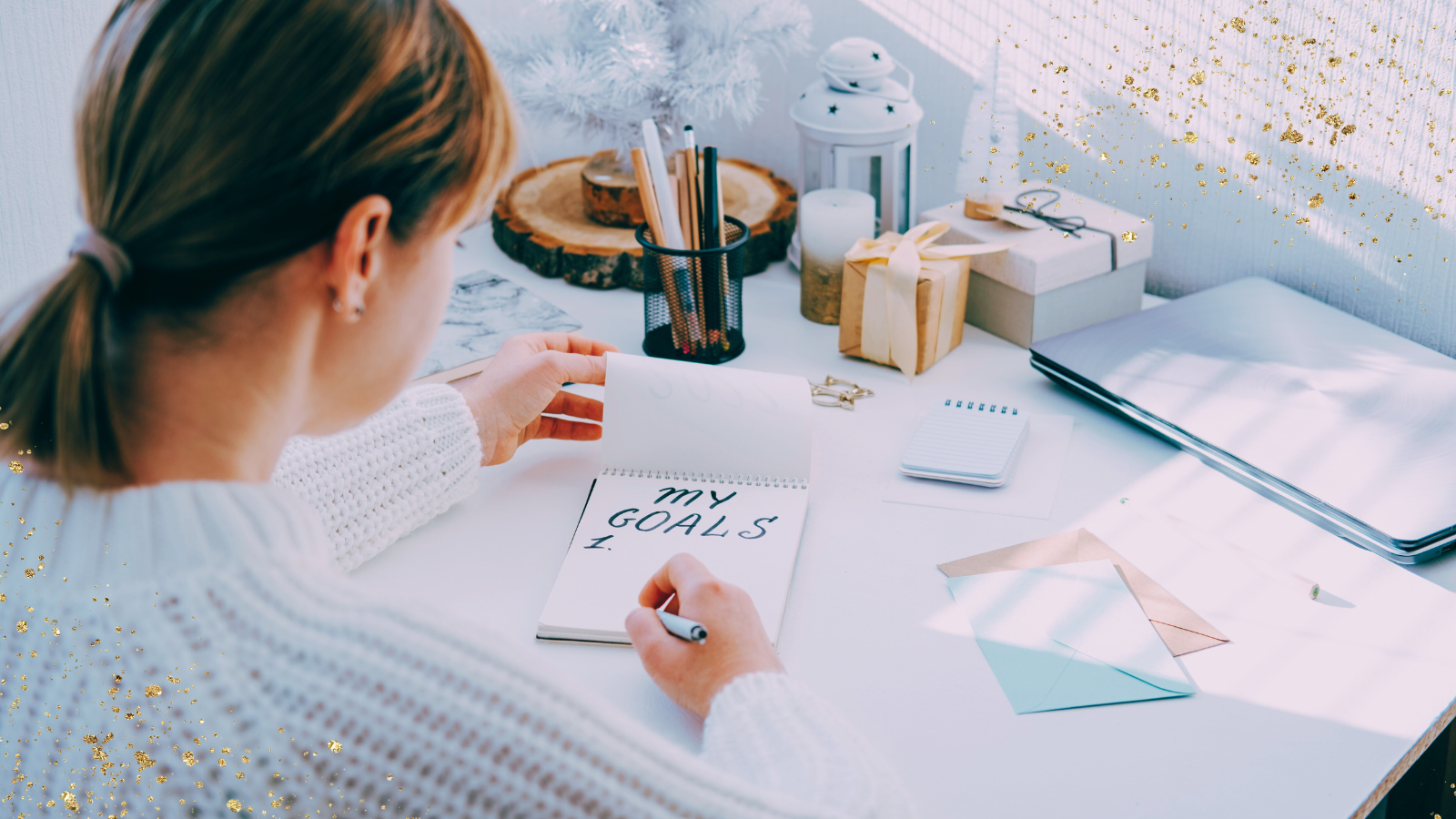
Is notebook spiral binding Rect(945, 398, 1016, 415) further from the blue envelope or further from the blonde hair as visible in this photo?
the blonde hair

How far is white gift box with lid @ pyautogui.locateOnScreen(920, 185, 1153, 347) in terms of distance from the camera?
0.96 meters

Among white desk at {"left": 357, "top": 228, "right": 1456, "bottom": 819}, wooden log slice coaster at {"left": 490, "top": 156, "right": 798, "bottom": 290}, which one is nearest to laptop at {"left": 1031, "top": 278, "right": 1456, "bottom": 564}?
white desk at {"left": 357, "top": 228, "right": 1456, "bottom": 819}

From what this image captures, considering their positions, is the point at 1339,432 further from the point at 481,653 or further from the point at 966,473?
the point at 481,653

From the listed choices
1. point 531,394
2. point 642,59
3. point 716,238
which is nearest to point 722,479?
point 531,394

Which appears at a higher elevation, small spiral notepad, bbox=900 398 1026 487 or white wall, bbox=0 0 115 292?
white wall, bbox=0 0 115 292

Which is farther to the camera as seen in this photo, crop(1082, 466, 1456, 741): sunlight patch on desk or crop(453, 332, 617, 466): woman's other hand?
crop(453, 332, 617, 466): woman's other hand

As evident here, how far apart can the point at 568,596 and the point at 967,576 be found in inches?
10.4

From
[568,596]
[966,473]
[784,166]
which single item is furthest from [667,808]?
[784,166]

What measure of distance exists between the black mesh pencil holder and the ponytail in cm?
59

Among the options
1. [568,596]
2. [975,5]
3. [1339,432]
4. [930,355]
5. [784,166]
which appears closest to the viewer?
[568,596]

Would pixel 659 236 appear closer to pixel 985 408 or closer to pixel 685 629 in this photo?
pixel 985 408

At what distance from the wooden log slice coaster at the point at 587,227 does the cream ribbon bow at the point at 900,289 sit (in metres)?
0.23

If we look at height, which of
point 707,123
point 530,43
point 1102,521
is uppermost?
point 530,43

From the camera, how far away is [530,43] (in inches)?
43.7
